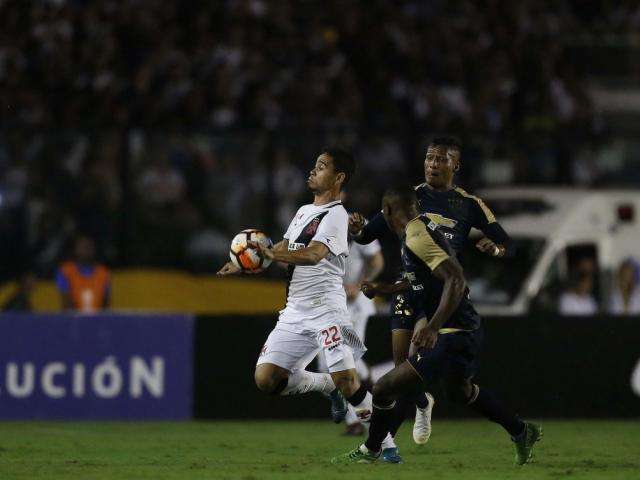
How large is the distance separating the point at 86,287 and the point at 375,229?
7144 millimetres

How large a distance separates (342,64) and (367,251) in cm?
798

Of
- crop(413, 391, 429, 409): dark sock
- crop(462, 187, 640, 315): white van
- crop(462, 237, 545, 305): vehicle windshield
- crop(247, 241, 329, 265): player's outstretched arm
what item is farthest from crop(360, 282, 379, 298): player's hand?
crop(462, 237, 545, 305): vehicle windshield

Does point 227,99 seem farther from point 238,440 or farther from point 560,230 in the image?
point 238,440

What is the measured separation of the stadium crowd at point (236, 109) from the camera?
1844 centimetres

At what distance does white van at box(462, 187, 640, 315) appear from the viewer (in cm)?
1750

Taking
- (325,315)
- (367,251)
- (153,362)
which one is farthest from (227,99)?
(325,315)

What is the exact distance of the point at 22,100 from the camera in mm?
19328

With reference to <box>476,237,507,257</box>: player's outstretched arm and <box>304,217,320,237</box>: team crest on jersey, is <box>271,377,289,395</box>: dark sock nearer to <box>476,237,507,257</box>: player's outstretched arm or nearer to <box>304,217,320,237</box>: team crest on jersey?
<box>304,217,320,237</box>: team crest on jersey

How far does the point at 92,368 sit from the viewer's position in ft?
49.9

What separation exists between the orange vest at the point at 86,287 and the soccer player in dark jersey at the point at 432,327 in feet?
24.3

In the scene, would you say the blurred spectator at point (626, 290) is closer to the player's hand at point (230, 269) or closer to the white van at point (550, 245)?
the white van at point (550, 245)

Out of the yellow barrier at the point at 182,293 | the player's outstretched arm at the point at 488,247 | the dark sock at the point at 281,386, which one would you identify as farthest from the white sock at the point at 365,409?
the yellow barrier at the point at 182,293

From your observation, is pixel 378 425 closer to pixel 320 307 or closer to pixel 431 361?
pixel 431 361

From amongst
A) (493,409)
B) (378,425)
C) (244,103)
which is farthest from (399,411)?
(244,103)
